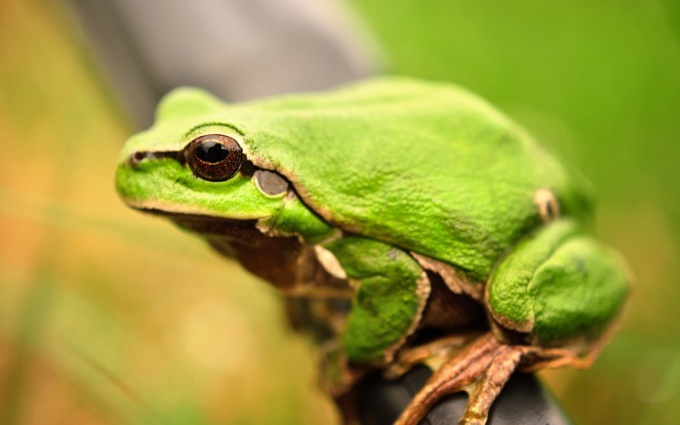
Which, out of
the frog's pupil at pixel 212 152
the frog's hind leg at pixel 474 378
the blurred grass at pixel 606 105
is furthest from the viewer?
the blurred grass at pixel 606 105

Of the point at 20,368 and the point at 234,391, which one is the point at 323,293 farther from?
the point at 234,391

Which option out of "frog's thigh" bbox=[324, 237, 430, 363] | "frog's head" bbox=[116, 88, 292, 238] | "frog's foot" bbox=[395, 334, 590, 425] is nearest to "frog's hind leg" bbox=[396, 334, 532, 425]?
"frog's foot" bbox=[395, 334, 590, 425]

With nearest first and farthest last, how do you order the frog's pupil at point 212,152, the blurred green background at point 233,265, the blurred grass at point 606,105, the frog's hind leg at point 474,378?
the frog's hind leg at point 474,378 → the frog's pupil at point 212,152 → the blurred green background at point 233,265 → the blurred grass at point 606,105

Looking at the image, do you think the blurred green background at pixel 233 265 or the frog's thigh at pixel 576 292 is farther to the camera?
the blurred green background at pixel 233 265

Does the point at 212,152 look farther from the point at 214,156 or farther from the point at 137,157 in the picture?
the point at 137,157

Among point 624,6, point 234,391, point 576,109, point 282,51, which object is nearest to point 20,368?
point 282,51

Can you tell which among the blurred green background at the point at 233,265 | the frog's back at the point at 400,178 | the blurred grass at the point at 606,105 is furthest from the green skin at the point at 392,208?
the blurred grass at the point at 606,105

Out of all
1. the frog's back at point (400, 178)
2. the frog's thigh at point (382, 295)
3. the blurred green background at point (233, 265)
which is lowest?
the frog's thigh at point (382, 295)

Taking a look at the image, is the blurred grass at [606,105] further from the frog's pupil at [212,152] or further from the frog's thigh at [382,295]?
the frog's pupil at [212,152]
